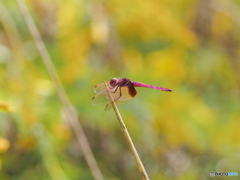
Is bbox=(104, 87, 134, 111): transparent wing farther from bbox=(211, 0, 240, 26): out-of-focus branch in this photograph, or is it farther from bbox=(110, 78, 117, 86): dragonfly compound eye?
bbox=(211, 0, 240, 26): out-of-focus branch

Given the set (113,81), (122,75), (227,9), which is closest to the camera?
(113,81)

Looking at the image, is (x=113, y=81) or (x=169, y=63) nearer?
(x=113, y=81)

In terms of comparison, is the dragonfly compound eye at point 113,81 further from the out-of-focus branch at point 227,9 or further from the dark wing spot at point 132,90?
the out-of-focus branch at point 227,9

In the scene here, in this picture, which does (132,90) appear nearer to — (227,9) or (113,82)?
(113,82)

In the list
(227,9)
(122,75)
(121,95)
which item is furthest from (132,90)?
(227,9)

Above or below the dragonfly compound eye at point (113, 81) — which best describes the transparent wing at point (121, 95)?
below

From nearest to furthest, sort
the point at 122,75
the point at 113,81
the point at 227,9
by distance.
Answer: the point at 113,81, the point at 122,75, the point at 227,9

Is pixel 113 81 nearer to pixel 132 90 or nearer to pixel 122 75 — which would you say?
pixel 132 90

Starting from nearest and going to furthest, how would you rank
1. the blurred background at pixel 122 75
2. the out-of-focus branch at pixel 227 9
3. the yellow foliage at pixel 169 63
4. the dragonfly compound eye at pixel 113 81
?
the dragonfly compound eye at pixel 113 81 → the blurred background at pixel 122 75 → the yellow foliage at pixel 169 63 → the out-of-focus branch at pixel 227 9

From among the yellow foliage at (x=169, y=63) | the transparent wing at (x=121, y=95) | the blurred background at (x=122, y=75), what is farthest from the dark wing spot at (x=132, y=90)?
the yellow foliage at (x=169, y=63)
